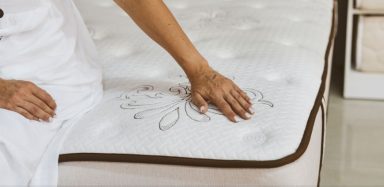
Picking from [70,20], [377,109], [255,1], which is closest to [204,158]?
[70,20]

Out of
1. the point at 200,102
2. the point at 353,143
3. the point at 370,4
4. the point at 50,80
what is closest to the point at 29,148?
the point at 50,80

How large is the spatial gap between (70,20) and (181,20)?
1.38ft

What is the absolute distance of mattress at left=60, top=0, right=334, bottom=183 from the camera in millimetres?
855

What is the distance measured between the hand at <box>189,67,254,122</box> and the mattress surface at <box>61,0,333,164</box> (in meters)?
0.02

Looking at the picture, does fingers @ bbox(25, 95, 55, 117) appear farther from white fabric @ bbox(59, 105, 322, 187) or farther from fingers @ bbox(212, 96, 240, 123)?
fingers @ bbox(212, 96, 240, 123)

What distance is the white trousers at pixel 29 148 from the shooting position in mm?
860

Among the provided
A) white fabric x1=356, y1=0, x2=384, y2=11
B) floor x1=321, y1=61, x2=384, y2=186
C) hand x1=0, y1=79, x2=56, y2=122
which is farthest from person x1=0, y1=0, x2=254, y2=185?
white fabric x1=356, y1=0, x2=384, y2=11

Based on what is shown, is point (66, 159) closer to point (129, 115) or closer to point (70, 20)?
point (129, 115)

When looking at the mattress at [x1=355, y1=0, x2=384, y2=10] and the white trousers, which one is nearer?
the white trousers

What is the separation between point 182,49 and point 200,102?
0.13m

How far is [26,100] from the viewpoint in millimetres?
929

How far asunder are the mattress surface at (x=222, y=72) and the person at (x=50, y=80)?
3 centimetres

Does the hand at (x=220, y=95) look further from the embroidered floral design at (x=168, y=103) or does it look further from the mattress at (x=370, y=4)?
the mattress at (x=370, y=4)

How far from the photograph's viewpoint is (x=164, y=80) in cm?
111
